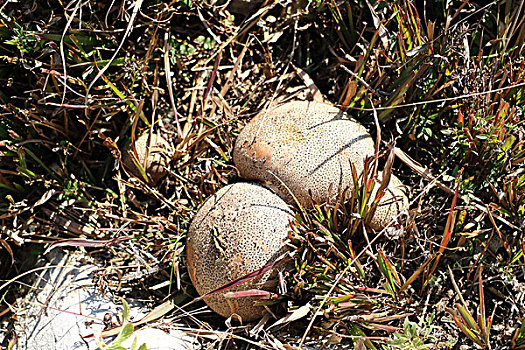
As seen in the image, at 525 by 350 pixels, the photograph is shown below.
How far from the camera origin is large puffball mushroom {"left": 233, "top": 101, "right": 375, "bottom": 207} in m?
1.87

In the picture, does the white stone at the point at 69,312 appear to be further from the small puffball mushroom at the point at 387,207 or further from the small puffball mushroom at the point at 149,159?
the small puffball mushroom at the point at 387,207

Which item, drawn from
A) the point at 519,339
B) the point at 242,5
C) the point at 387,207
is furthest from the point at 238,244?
the point at 242,5

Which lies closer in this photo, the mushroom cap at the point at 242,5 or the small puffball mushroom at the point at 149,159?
the small puffball mushroom at the point at 149,159

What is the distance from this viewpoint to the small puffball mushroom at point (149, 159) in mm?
2129

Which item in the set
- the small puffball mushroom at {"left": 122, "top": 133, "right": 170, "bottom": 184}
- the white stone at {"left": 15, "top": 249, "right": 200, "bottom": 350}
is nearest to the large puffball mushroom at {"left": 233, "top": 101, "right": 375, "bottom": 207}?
the small puffball mushroom at {"left": 122, "top": 133, "right": 170, "bottom": 184}

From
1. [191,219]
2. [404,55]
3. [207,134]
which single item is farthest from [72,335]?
[404,55]

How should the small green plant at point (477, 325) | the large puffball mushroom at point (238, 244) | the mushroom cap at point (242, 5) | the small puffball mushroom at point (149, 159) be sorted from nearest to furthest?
the small green plant at point (477, 325) → the large puffball mushroom at point (238, 244) → the small puffball mushroom at point (149, 159) → the mushroom cap at point (242, 5)

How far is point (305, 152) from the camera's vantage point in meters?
1.87

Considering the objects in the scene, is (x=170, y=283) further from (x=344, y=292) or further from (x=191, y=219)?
(x=344, y=292)

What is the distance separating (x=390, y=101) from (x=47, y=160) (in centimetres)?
147

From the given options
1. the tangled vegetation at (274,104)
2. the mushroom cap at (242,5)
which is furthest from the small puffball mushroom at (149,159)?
the mushroom cap at (242,5)

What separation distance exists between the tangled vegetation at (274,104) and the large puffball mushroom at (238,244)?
0.24 ft

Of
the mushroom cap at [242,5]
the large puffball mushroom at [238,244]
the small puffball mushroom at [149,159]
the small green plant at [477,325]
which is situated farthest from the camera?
the mushroom cap at [242,5]

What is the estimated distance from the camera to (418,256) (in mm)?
1941
